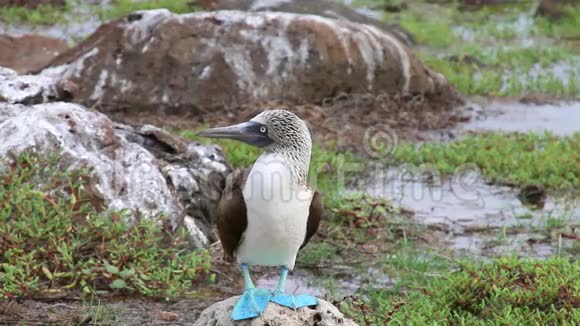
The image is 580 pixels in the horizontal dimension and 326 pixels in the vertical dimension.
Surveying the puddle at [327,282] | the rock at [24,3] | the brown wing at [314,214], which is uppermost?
the brown wing at [314,214]

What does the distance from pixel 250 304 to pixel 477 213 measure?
161 inches

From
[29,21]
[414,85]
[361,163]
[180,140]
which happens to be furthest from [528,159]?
[29,21]

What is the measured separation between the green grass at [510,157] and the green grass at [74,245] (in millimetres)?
3400

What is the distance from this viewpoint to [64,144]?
262 inches

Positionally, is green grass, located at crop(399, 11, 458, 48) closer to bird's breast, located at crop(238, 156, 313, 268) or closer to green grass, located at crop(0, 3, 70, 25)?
green grass, located at crop(0, 3, 70, 25)

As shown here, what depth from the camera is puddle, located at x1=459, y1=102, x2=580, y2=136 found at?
1097 cm

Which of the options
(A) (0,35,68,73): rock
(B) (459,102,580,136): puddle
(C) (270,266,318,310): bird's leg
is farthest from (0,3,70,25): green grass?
(C) (270,266,318,310): bird's leg

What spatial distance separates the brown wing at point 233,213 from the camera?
173 inches

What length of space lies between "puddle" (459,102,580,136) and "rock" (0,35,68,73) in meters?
4.80

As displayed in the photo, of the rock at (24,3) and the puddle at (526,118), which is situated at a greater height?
the rock at (24,3)

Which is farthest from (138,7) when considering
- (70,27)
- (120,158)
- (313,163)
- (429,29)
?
(120,158)

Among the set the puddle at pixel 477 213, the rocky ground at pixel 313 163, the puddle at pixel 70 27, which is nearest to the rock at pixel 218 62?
the rocky ground at pixel 313 163

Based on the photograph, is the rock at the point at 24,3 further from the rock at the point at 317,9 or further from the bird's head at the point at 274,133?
the bird's head at the point at 274,133

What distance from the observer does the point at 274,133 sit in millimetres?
4473
